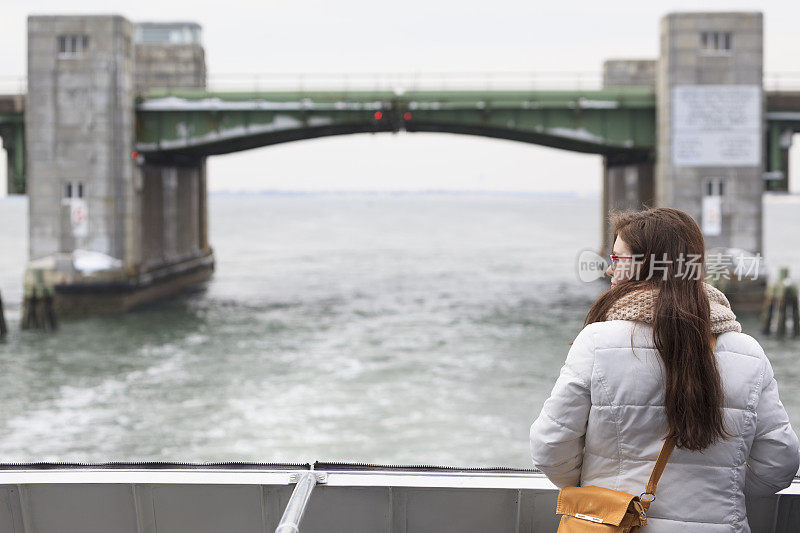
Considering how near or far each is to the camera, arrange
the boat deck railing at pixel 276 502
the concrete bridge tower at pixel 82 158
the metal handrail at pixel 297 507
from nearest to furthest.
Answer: the metal handrail at pixel 297 507 → the boat deck railing at pixel 276 502 → the concrete bridge tower at pixel 82 158

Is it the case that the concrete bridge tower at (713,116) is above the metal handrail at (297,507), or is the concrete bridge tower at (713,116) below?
above

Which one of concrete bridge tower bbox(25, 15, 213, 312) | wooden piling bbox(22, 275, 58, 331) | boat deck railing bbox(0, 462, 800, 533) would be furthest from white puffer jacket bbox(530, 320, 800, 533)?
concrete bridge tower bbox(25, 15, 213, 312)

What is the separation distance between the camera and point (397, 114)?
31.3 metres

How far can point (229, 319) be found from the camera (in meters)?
31.4

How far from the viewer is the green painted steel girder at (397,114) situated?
3116 centimetres

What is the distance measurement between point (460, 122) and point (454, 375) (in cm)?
1277

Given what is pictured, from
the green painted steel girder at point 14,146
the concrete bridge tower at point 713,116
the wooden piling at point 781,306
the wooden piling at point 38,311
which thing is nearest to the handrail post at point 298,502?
the wooden piling at point 781,306

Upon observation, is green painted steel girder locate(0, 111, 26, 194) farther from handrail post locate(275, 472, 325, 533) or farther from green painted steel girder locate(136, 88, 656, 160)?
handrail post locate(275, 472, 325, 533)

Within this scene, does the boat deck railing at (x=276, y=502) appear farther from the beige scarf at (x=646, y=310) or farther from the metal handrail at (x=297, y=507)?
the beige scarf at (x=646, y=310)

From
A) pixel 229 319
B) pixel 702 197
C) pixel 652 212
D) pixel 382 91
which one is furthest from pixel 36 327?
pixel 652 212

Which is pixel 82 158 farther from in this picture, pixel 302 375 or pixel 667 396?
pixel 667 396

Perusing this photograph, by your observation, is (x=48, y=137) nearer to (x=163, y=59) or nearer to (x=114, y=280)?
(x=114, y=280)

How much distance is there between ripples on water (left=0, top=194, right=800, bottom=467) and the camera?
15820mm

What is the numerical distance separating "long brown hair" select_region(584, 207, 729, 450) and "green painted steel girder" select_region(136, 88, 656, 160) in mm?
28734
